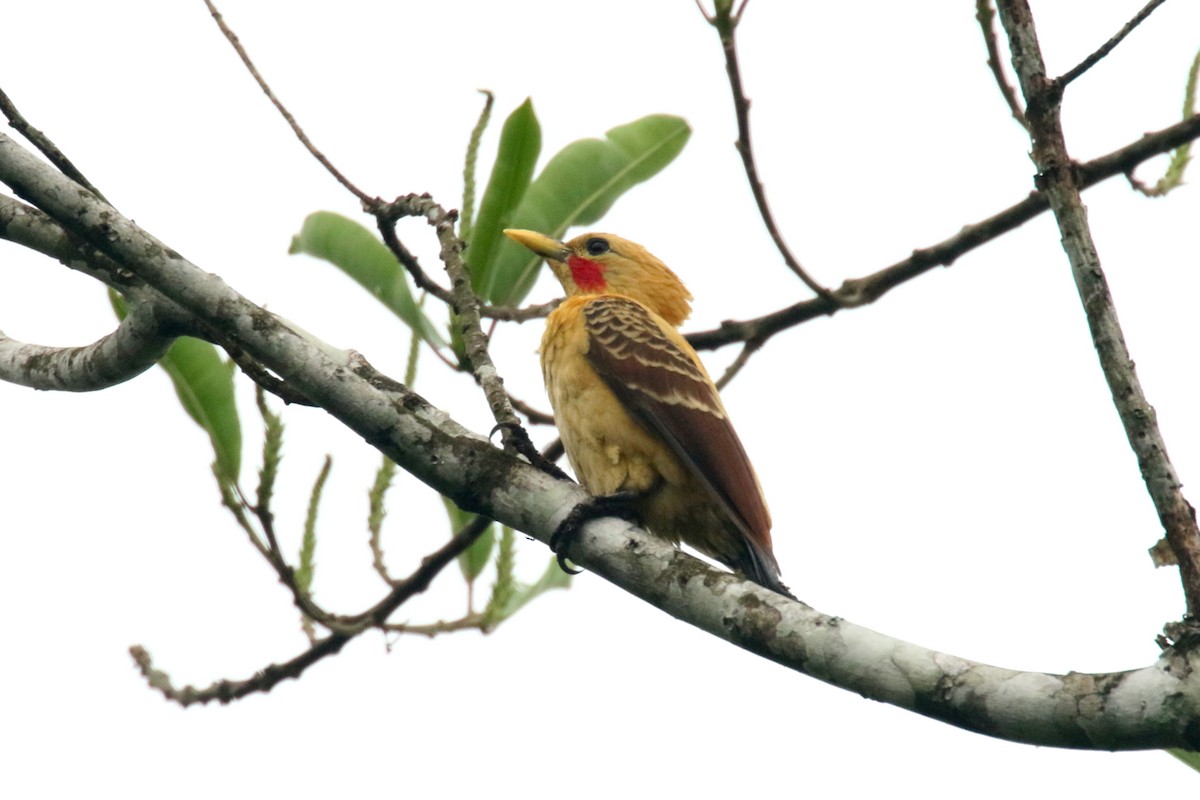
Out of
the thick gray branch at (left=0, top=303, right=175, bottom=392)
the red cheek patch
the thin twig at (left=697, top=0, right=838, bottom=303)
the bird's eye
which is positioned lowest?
the thick gray branch at (left=0, top=303, right=175, bottom=392)

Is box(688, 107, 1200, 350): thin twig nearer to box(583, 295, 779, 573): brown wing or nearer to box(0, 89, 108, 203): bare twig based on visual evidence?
box(583, 295, 779, 573): brown wing

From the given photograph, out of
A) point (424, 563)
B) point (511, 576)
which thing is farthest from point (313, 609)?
point (511, 576)

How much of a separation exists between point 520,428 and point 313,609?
961 mm

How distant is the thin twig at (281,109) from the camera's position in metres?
3.85

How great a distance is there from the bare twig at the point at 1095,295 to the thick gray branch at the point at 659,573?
0.24 m

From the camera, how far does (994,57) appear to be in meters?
3.50

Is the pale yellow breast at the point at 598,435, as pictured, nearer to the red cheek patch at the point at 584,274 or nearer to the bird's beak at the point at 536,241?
the bird's beak at the point at 536,241

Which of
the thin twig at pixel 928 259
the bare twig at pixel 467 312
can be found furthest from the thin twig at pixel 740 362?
the bare twig at pixel 467 312

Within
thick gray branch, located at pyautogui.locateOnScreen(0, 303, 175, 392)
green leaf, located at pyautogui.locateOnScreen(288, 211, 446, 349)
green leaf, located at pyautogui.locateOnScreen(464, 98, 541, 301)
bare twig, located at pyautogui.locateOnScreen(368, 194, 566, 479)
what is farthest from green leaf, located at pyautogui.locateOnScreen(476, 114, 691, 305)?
thick gray branch, located at pyautogui.locateOnScreen(0, 303, 175, 392)

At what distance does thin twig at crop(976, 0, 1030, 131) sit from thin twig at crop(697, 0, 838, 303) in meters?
0.59

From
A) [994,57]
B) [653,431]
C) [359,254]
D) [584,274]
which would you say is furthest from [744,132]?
[584,274]

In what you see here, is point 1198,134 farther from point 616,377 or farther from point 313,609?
point 313,609

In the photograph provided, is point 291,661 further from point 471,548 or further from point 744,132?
point 744,132

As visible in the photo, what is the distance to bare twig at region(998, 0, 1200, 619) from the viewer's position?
2.63 m
